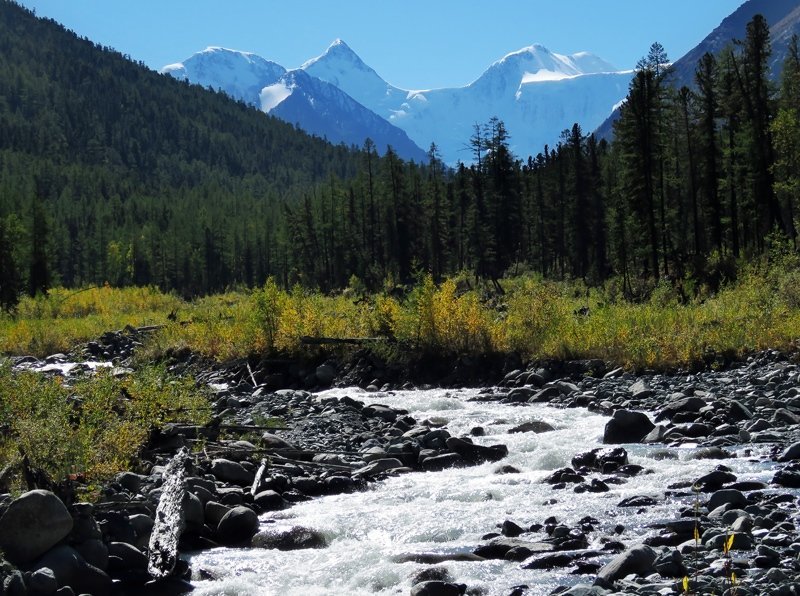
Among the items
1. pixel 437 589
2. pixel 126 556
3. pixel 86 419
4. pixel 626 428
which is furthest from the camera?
pixel 626 428

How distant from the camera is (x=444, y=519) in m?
9.75

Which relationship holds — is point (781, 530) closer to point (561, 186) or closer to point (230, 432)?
point (230, 432)

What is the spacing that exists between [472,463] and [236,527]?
4.47 metres

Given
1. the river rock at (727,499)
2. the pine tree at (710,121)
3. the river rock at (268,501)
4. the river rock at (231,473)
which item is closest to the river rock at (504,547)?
the river rock at (727,499)

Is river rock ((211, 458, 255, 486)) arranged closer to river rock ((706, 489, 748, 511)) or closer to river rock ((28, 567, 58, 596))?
river rock ((28, 567, 58, 596))

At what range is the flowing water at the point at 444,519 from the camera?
7.92 meters

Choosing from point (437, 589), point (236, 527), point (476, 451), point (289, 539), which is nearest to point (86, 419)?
point (236, 527)

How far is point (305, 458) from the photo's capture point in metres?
12.5

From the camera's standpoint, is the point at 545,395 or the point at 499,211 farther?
the point at 499,211

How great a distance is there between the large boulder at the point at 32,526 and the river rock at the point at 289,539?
2.33 metres

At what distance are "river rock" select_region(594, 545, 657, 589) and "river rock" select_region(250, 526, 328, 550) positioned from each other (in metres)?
3.42

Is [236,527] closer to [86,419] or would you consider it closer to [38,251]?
[86,419]

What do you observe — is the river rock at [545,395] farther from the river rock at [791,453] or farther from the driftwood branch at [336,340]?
the river rock at [791,453]

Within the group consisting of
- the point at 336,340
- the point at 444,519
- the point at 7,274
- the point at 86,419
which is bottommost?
the point at 444,519
